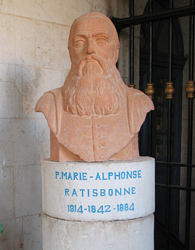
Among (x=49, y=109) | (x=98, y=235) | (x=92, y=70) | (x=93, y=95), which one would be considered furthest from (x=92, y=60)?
(x=98, y=235)

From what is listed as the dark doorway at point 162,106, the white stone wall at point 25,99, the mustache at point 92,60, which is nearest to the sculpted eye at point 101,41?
the mustache at point 92,60

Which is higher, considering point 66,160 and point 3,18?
point 3,18

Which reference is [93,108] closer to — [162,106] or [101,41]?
[101,41]

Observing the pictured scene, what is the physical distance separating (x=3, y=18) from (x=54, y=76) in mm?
757

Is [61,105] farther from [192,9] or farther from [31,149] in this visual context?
[192,9]

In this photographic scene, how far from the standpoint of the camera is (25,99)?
343 centimetres

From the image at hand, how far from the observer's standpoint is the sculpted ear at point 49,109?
8.04 ft

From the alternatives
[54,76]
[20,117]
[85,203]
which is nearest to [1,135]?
[20,117]

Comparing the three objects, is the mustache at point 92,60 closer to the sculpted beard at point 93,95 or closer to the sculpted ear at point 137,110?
the sculpted beard at point 93,95

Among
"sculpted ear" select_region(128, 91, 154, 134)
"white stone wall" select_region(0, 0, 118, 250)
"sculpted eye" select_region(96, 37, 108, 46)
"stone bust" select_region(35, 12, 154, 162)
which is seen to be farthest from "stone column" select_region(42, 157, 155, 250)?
"white stone wall" select_region(0, 0, 118, 250)

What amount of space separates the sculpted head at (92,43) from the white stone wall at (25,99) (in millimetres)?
1042

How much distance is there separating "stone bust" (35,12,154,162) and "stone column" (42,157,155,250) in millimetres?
113

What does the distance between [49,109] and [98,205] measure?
0.75m

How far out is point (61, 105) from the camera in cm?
252
